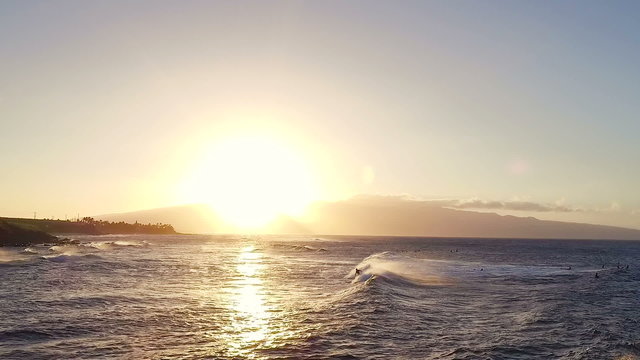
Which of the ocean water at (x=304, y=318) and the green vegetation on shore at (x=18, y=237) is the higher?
the green vegetation on shore at (x=18, y=237)

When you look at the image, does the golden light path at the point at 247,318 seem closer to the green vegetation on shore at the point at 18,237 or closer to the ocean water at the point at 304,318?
the ocean water at the point at 304,318

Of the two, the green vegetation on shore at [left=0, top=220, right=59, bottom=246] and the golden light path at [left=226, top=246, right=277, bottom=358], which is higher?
the green vegetation on shore at [left=0, top=220, right=59, bottom=246]

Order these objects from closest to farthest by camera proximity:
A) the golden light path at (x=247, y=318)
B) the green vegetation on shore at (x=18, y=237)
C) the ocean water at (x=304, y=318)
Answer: the ocean water at (x=304, y=318), the golden light path at (x=247, y=318), the green vegetation on shore at (x=18, y=237)

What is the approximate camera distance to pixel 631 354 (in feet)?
80.2

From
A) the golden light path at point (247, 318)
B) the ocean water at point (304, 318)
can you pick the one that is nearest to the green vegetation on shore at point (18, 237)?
the ocean water at point (304, 318)

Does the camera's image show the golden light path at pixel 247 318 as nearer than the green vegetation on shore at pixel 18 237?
Yes

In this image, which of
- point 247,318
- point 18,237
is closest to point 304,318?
point 247,318

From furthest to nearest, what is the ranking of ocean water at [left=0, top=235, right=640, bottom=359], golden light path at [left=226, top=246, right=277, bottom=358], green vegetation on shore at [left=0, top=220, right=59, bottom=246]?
green vegetation on shore at [left=0, top=220, right=59, bottom=246] → golden light path at [left=226, top=246, right=277, bottom=358] → ocean water at [left=0, top=235, right=640, bottom=359]

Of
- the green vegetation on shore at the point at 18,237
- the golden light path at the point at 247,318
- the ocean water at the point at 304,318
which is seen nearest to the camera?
the ocean water at the point at 304,318

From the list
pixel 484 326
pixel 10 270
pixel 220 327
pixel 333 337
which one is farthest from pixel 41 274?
pixel 484 326

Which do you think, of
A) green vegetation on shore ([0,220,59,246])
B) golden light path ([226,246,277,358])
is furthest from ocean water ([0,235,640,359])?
green vegetation on shore ([0,220,59,246])

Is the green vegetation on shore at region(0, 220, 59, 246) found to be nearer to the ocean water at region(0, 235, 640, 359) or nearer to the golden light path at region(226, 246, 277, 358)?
the ocean water at region(0, 235, 640, 359)

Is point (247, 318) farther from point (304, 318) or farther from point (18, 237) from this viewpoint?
point (18, 237)

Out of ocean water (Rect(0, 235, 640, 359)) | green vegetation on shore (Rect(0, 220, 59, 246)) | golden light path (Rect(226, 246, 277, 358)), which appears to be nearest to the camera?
ocean water (Rect(0, 235, 640, 359))
